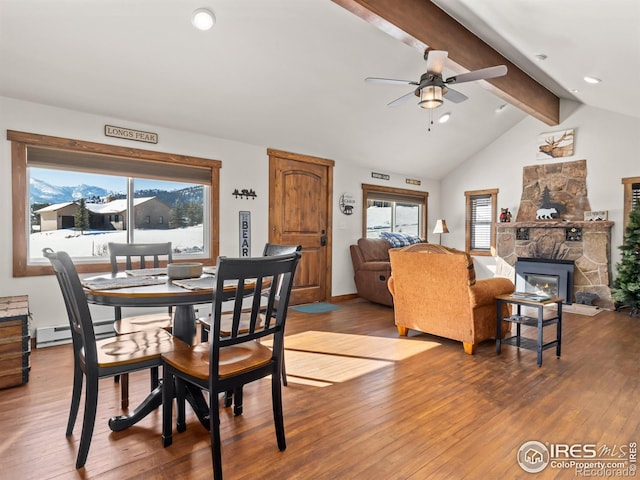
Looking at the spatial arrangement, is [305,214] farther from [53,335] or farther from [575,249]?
[575,249]

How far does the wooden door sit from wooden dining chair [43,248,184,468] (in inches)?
135

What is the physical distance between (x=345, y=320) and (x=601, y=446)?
118 inches

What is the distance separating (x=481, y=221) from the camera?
298 inches

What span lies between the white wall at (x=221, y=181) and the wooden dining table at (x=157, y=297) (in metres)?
1.82

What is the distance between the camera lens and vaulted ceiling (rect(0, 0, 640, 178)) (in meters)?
2.88

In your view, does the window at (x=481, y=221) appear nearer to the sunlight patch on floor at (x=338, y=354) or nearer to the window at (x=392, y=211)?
the window at (x=392, y=211)

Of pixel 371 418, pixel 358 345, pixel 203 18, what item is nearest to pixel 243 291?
pixel 371 418

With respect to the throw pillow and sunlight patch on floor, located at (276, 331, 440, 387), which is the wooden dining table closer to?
sunlight patch on floor, located at (276, 331, 440, 387)

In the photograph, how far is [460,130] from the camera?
6.46 m

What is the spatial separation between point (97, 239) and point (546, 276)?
6.65m

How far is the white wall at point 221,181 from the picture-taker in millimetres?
3439

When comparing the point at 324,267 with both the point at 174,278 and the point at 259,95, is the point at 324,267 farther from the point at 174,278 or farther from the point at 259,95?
the point at 174,278

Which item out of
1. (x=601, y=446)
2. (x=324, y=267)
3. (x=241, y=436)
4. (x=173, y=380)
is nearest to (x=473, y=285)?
(x=601, y=446)

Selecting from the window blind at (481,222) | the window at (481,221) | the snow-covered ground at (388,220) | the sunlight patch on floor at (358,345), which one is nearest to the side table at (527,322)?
the sunlight patch on floor at (358,345)
